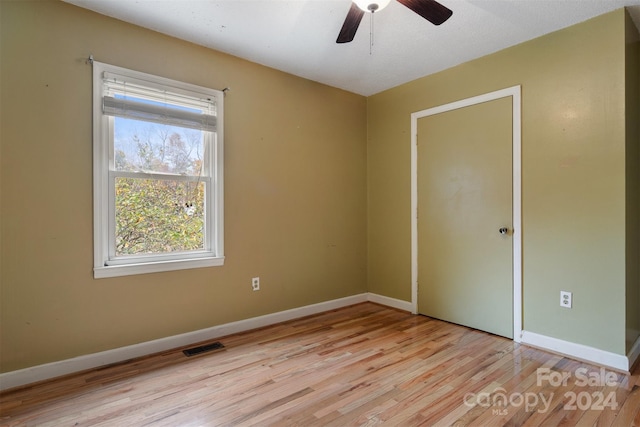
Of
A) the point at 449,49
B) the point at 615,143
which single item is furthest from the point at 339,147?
the point at 615,143

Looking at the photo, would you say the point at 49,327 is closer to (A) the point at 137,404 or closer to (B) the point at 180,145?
(A) the point at 137,404

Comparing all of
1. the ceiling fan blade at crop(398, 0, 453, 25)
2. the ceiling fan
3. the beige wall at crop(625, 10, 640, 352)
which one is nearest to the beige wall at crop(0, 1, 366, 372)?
the ceiling fan

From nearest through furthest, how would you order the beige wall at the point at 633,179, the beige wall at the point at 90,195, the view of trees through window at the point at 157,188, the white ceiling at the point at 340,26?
the beige wall at the point at 90,195
the white ceiling at the point at 340,26
the beige wall at the point at 633,179
the view of trees through window at the point at 157,188

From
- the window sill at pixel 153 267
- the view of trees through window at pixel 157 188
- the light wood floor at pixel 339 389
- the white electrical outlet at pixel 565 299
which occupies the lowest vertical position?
the light wood floor at pixel 339 389

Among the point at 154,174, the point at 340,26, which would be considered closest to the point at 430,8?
the point at 340,26

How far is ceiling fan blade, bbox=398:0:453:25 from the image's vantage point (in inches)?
72.2

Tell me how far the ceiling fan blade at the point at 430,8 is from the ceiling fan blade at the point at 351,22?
0.24 metres

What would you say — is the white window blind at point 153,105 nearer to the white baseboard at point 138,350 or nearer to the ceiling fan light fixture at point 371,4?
Answer: the ceiling fan light fixture at point 371,4

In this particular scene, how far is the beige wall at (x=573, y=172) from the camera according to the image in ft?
7.95

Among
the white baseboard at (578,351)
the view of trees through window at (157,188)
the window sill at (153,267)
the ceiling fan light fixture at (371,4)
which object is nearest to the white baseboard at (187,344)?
the white baseboard at (578,351)

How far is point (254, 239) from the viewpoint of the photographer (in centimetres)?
326

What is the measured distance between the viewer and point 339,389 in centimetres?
214

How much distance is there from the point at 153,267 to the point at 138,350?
2.09 feet

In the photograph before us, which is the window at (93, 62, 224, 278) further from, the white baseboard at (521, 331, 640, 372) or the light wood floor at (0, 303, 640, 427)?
the white baseboard at (521, 331, 640, 372)
